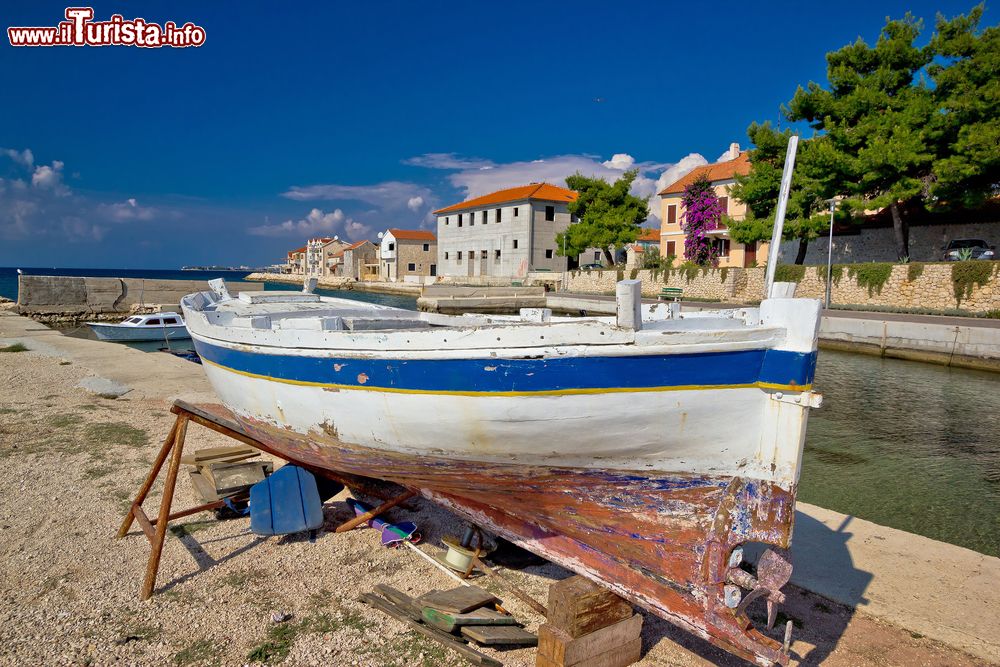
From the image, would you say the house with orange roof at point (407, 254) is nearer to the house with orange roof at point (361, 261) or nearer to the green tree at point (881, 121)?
the house with orange roof at point (361, 261)

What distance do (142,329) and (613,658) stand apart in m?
25.5

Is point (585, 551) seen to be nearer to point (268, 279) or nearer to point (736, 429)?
point (736, 429)

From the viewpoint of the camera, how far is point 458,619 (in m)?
4.08

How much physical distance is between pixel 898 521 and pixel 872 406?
24.1ft

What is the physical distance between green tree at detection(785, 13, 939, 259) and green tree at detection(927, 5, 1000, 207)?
57 centimetres

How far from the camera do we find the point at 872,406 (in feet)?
44.6

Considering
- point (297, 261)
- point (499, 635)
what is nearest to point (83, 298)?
point (499, 635)

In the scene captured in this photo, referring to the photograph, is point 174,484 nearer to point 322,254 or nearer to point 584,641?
point 584,641

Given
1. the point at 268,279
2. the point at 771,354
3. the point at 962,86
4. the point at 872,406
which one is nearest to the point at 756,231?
the point at 962,86

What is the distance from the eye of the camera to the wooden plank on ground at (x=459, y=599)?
423cm

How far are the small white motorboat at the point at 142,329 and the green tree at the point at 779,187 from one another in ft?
95.5

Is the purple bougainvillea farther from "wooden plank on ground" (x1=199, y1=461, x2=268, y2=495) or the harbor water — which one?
"wooden plank on ground" (x1=199, y1=461, x2=268, y2=495)

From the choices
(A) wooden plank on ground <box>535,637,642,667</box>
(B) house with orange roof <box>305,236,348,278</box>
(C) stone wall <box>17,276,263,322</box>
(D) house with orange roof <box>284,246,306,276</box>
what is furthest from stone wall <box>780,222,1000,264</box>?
(D) house with orange roof <box>284,246,306,276</box>

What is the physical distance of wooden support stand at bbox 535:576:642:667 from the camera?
11.8ft
